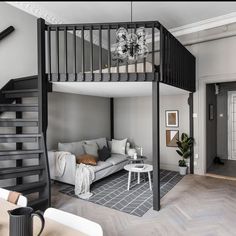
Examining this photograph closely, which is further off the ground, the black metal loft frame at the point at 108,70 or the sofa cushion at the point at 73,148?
the black metal loft frame at the point at 108,70

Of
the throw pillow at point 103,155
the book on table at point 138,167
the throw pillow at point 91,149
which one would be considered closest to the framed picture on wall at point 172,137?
the book on table at point 138,167

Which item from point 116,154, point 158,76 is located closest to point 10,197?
point 158,76

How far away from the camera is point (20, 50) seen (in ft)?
12.8

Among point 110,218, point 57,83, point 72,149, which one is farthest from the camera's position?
point 72,149

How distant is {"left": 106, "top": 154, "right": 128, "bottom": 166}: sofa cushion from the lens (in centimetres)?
471

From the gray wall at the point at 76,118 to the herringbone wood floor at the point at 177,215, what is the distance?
4.72 ft

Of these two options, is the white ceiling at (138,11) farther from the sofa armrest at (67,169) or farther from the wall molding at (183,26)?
the sofa armrest at (67,169)

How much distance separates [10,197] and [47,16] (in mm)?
4058

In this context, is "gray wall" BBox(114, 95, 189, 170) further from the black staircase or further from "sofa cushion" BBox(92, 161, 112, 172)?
the black staircase

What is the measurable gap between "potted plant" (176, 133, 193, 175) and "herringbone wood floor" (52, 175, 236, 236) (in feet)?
3.19

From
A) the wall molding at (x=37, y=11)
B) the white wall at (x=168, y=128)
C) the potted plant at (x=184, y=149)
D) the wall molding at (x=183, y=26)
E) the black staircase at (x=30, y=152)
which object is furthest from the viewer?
the white wall at (x=168, y=128)

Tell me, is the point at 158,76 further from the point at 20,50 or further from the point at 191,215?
the point at 20,50

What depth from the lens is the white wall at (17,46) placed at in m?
3.63

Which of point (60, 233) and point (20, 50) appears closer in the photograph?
point (60, 233)
